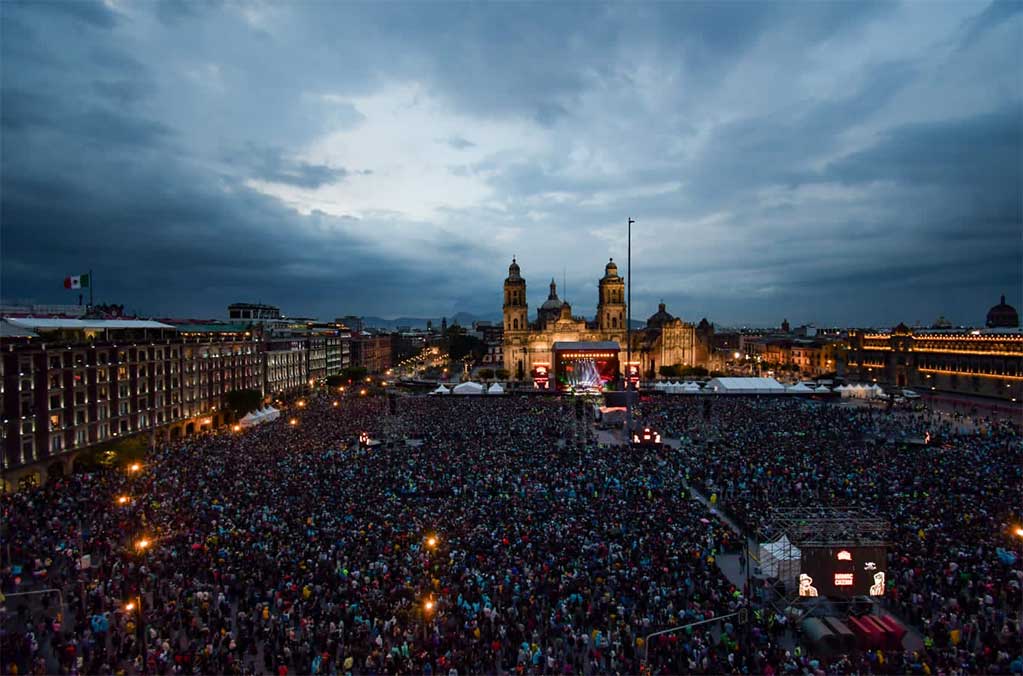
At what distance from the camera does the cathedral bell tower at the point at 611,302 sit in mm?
108512

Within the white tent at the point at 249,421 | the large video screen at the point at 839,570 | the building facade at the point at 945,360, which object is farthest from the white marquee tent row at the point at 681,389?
the large video screen at the point at 839,570

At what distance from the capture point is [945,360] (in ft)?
264

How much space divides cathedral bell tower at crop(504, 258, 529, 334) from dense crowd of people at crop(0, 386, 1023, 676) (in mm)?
75301

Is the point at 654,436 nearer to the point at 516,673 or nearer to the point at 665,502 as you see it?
the point at 665,502

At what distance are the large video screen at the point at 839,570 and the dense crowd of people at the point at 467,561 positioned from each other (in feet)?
3.85

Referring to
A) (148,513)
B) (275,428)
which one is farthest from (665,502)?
(275,428)

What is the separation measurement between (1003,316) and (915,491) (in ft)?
378

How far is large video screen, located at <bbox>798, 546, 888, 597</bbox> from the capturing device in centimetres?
1576

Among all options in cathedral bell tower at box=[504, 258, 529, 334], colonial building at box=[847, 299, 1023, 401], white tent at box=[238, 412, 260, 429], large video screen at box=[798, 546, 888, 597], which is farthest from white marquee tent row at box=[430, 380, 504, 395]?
colonial building at box=[847, 299, 1023, 401]

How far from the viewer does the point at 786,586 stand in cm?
1638

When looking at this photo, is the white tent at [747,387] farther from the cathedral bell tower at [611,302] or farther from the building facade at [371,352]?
the building facade at [371,352]

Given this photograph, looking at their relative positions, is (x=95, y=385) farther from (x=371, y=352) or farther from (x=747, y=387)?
A: (x=371, y=352)

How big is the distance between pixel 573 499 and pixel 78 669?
1642 centimetres

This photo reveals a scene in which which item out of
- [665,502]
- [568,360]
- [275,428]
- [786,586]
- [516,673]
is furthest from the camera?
[568,360]
